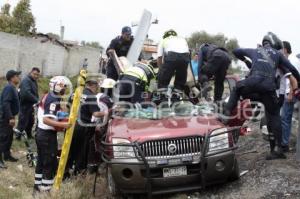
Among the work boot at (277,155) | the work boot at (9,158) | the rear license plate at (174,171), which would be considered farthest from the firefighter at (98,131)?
the work boot at (277,155)

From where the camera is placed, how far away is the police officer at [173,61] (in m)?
8.10

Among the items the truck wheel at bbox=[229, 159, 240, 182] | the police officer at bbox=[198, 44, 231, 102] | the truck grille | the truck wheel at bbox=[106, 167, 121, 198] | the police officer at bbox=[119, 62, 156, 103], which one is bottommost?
the truck wheel at bbox=[106, 167, 121, 198]

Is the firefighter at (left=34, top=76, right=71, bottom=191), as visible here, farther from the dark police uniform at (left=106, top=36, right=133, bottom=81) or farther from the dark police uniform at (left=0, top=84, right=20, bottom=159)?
the dark police uniform at (left=106, top=36, right=133, bottom=81)

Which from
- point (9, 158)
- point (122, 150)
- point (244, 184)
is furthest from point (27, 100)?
point (244, 184)

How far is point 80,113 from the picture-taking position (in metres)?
7.48

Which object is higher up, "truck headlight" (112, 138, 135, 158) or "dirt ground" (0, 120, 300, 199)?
"truck headlight" (112, 138, 135, 158)

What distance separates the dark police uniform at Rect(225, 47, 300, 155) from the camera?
6852 millimetres

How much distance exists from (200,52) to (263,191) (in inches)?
142

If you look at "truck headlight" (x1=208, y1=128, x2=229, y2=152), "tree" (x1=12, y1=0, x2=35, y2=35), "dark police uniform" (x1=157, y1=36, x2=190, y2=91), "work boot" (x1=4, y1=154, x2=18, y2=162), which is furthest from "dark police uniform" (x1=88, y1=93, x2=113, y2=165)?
"tree" (x1=12, y1=0, x2=35, y2=35)

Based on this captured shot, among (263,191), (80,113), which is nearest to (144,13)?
(80,113)

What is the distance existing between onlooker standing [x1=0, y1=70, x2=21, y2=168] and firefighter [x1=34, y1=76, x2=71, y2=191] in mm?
2341

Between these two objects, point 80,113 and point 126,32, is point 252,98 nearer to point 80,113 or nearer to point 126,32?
point 80,113

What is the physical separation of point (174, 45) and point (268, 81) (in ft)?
6.57

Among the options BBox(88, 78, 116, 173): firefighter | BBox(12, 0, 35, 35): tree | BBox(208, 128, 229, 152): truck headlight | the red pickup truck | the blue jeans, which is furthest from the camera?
BBox(12, 0, 35, 35): tree
